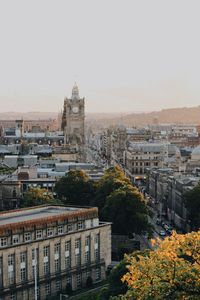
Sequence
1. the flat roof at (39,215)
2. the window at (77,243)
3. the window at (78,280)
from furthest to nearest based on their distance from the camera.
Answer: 1. the window at (77,243)
2. the window at (78,280)
3. the flat roof at (39,215)

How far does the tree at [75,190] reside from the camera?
94.8m

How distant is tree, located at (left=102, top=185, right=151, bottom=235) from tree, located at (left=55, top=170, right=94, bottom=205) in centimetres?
1445

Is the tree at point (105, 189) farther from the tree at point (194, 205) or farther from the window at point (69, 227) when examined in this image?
the window at point (69, 227)

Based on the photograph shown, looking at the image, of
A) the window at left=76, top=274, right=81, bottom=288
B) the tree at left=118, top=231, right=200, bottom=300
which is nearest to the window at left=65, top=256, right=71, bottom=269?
the window at left=76, top=274, right=81, bottom=288

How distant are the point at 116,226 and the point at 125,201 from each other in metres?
3.06

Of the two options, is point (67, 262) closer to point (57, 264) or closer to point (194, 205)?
point (57, 264)

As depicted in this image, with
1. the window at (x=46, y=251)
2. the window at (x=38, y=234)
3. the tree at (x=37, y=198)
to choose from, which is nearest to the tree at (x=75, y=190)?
the tree at (x=37, y=198)

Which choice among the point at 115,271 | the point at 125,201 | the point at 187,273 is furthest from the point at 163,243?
the point at 125,201

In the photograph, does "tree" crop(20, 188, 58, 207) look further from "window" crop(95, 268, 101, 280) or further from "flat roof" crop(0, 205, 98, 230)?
"window" crop(95, 268, 101, 280)

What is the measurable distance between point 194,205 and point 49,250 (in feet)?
94.0

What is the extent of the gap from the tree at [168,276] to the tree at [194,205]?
52.4 m

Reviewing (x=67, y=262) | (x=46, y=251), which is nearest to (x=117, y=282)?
(x=46, y=251)

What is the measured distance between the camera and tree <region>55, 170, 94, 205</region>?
94812mm

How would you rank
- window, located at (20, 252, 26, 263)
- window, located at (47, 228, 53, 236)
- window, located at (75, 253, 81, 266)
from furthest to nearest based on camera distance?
window, located at (75, 253, 81, 266)
window, located at (47, 228, 53, 236)
window, located at (20, 252, 26, 263)
